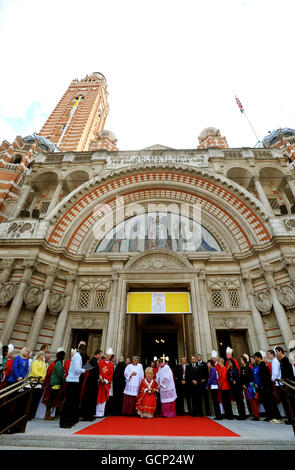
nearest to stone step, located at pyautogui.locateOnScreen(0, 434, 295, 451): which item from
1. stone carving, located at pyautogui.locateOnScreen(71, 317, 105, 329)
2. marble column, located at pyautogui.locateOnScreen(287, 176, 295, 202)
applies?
stone carving, located at pyautogui.locateOnScreen(71, 317, 105, 329)

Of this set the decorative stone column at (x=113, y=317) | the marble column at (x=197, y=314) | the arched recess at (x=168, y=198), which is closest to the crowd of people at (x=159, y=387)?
the marble column at (x=197, y=314)

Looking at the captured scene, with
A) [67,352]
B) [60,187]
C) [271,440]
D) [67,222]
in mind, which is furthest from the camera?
[60,187]

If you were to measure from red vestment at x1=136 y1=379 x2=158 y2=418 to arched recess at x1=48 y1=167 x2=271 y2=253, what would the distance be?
8185 millimetres

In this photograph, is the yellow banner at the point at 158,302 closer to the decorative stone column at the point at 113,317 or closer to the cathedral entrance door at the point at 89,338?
the decorative stone column at the point at 113,317

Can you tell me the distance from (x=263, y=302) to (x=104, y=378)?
791 cm

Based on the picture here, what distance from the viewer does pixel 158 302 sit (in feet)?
36.8

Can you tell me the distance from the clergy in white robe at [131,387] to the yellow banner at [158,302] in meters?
4.29

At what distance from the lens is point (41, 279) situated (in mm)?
11250

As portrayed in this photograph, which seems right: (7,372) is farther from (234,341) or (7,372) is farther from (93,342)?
(234,341)

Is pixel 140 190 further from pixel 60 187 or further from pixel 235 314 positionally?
pixel 235 314

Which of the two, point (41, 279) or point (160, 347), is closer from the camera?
point (41, 279)
